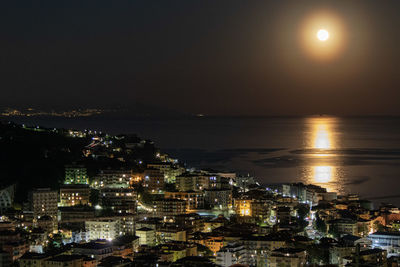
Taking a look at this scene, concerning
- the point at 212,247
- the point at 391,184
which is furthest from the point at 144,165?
the point at 391,184

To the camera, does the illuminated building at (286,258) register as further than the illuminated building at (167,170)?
No

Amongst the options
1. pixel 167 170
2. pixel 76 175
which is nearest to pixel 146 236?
pixel 76 175

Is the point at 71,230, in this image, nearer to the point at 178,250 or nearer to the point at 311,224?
the point at 178,250

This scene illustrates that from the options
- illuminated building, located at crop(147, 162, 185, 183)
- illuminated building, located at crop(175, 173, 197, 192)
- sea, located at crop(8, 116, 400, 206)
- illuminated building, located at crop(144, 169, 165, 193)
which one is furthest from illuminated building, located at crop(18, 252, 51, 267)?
sea, located at crop(8, 116, 400, 206)

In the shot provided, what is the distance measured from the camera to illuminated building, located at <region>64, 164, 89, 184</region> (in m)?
16.2

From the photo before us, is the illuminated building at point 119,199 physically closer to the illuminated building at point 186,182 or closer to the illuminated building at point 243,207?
the illuminated building at point 186,182

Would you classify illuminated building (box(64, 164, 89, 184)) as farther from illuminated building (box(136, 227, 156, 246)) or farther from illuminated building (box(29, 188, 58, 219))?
illuminated building (box(136, 227, 156, 246))

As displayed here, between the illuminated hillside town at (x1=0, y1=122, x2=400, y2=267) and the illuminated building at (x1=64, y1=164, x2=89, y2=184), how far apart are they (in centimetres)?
3

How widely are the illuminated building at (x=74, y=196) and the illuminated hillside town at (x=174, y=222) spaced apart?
2cm

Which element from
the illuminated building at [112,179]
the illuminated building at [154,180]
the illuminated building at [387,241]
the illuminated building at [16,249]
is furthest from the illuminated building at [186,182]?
the illuminated building at [16,249]

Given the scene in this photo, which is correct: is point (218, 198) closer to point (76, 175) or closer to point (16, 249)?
point (76, 175)

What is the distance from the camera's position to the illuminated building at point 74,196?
1431cm

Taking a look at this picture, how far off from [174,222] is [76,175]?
15.4ft

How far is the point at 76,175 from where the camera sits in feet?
53.6
